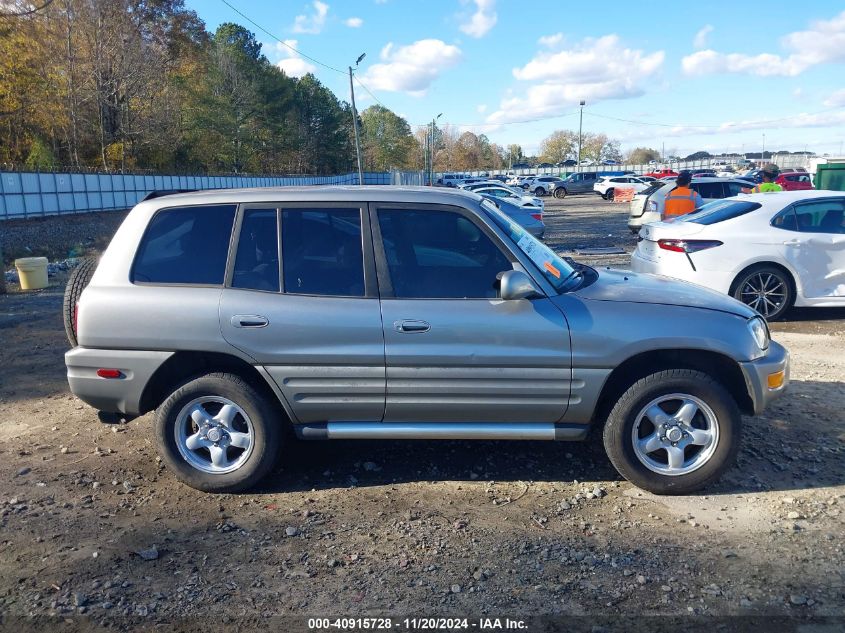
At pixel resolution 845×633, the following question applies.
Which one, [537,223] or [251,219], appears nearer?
[251,219]

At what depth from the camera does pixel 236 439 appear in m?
4.30

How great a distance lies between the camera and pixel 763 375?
4.14 m

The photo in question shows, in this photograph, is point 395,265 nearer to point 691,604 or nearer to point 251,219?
point 251,219

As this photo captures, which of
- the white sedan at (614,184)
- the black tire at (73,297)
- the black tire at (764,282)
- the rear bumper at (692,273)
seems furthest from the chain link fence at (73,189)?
the white sedan at (614,184)

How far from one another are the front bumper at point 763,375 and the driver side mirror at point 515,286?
1.35m

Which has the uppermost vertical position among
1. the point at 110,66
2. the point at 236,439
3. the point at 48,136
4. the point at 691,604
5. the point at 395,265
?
the point at 110,66

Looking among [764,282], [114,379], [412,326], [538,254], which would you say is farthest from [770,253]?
[114,379]

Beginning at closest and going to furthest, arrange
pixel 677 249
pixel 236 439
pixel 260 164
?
pixel 236 439 → pixel 677 249 → pixel 260 164

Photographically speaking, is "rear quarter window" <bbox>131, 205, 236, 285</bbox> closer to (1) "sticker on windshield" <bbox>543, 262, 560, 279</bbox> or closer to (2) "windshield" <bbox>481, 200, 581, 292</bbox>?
(2) "windshield" <bbox>481, 200, 581, 292</bbox>

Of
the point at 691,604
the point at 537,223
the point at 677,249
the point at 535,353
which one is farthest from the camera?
the point at 537,223

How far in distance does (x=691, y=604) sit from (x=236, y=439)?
2699 mm

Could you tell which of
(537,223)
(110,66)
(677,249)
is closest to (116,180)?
(110,66)

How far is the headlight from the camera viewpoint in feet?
13.7

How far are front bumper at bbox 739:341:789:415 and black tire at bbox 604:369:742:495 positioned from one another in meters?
0.16
